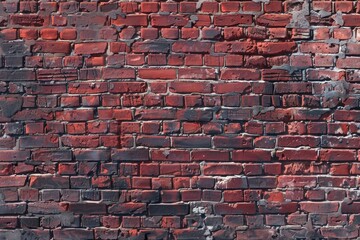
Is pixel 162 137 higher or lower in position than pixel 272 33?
lower

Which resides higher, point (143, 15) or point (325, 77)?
point (143, 15)

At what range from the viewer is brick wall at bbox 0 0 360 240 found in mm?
2445

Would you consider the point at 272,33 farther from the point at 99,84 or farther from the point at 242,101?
the point at 99,84

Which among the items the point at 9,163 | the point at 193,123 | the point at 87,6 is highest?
the point at 87,6

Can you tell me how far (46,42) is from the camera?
2453mm

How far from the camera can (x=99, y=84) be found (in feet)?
8.03

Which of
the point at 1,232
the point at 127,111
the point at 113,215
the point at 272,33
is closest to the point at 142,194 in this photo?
the point at 113,215

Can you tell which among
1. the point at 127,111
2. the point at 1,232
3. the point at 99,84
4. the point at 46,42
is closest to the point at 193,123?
the point at 127,111

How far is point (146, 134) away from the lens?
2.45 metres

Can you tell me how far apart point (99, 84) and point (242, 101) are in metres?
0.83

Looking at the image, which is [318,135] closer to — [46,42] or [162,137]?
[162,137]

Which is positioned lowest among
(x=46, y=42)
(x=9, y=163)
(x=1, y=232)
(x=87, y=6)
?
(x=1, y=232)

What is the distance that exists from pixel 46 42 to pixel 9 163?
0.73 m

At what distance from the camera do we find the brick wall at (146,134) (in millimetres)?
2445
